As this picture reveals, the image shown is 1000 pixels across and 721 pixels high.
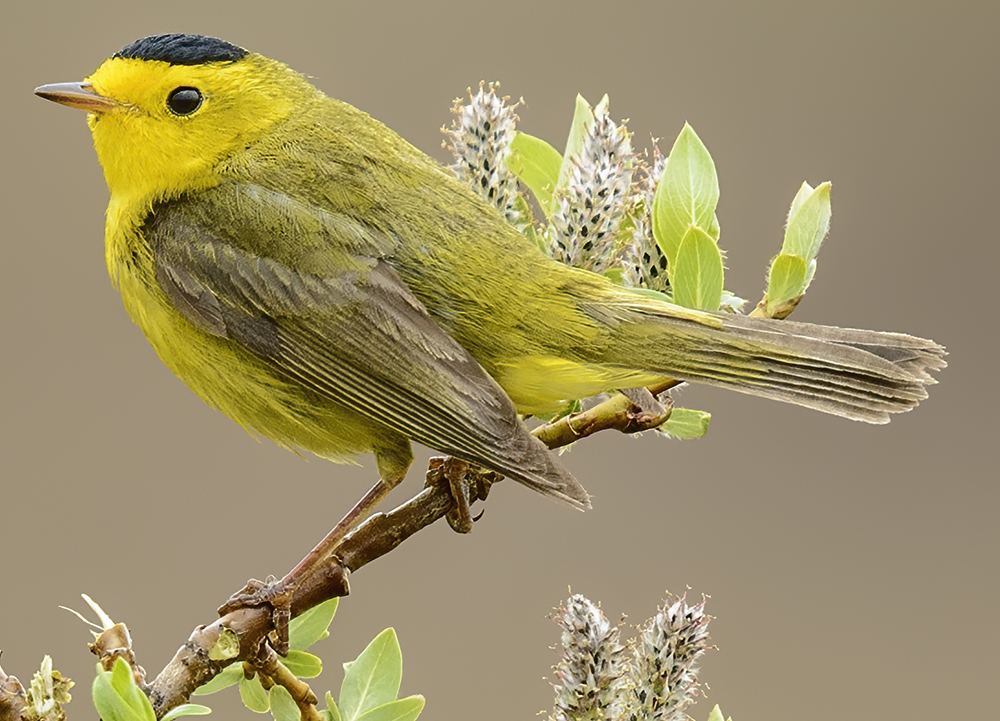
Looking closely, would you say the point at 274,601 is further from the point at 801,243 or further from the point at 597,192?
the point at 801,243

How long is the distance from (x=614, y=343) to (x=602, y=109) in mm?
416

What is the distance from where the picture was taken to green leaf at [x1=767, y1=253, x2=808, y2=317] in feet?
5.36

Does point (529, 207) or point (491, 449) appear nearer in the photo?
point (491, 449)

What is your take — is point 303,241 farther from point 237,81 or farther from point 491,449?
point 491,449

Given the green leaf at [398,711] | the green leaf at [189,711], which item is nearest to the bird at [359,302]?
the green leaf at [398,711]

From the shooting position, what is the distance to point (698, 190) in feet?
5.50

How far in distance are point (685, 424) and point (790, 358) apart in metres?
0.25

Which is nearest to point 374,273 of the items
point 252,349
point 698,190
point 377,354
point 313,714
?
point 377,354

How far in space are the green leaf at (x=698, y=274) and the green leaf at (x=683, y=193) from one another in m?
0.05

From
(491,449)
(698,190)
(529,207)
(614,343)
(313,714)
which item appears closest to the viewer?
(313,714)

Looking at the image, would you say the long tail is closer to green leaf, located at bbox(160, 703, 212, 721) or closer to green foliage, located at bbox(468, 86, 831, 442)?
green foliage, located at bbox(468, 86, 831, 442)

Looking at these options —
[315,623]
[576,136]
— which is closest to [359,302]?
[576,136]

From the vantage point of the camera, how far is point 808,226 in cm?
168

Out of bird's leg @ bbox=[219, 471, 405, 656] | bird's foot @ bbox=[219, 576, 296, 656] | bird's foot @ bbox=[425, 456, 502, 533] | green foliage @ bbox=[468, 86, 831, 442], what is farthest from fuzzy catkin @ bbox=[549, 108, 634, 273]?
bird's foot @ bbox=[219, 576, 296, 656]
